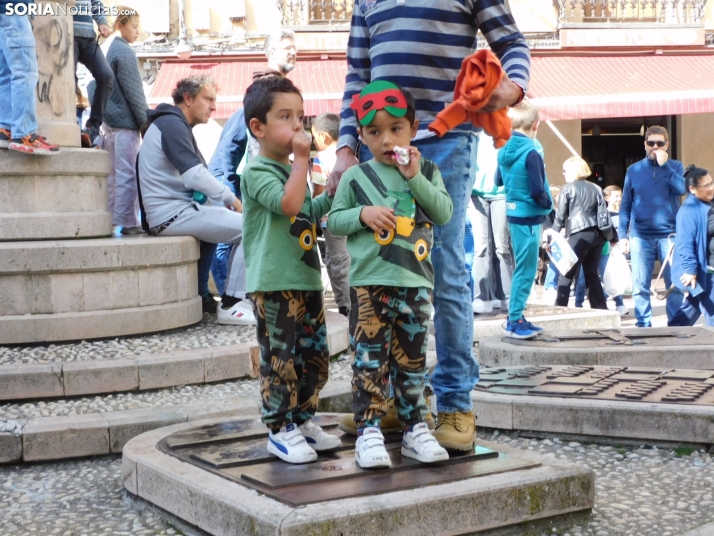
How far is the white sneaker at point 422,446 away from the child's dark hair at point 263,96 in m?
1.25

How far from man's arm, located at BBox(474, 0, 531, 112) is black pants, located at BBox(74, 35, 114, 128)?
5.34m

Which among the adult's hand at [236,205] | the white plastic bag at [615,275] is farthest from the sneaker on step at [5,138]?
the white plastic bag at [615,275]

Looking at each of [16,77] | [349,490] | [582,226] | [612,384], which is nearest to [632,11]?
[582,226]

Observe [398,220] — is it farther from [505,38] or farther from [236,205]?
[236,205]

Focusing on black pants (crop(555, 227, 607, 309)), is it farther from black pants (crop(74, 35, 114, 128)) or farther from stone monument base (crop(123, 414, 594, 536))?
stone monument base (crop(123, 414, 594, 536))

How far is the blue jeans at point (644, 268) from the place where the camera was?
984 centimetres

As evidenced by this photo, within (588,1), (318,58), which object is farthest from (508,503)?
(588,1)

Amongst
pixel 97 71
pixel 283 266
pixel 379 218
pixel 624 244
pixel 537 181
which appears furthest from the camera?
pixel 624 244

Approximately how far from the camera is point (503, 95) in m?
3.62

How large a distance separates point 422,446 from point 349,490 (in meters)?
0.42

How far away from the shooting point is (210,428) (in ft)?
14.4

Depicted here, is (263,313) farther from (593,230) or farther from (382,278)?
(593,230)

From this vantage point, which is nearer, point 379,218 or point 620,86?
point 379,218

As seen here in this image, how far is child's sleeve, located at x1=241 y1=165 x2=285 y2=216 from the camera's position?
12.0ft
